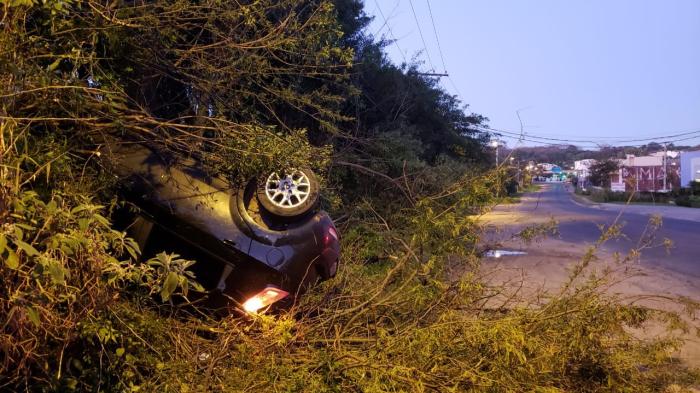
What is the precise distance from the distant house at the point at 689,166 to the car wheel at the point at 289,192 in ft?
222

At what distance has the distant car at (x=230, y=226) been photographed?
4.32 metres

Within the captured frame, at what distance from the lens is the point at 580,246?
659 inches

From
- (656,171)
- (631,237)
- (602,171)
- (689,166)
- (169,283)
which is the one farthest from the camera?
(602,171)

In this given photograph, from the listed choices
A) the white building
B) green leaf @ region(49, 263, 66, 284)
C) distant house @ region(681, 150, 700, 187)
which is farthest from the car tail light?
the white building

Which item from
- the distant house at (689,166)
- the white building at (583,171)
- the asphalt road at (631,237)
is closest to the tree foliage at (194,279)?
the asphalt road at (631,237)

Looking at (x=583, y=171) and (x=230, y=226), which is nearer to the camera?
(x=230, y=226)

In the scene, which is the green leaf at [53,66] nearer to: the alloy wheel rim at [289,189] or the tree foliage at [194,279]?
the tree foliage at [194,279]

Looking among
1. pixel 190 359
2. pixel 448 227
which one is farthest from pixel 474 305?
pixel 190 359

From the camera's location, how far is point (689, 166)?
220 ft

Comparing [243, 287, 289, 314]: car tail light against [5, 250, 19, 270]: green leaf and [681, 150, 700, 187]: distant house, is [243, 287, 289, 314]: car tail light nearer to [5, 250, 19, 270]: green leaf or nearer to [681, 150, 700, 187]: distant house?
[5, 250, 19, 270]: green leaf

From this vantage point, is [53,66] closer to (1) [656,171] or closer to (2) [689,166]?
(1) [656,171]

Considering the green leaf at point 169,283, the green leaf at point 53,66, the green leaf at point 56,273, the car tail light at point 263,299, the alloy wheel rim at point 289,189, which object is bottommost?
the car tail light at point 263,299

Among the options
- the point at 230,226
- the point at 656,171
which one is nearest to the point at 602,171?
the point at 656,171

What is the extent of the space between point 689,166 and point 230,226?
237ft
